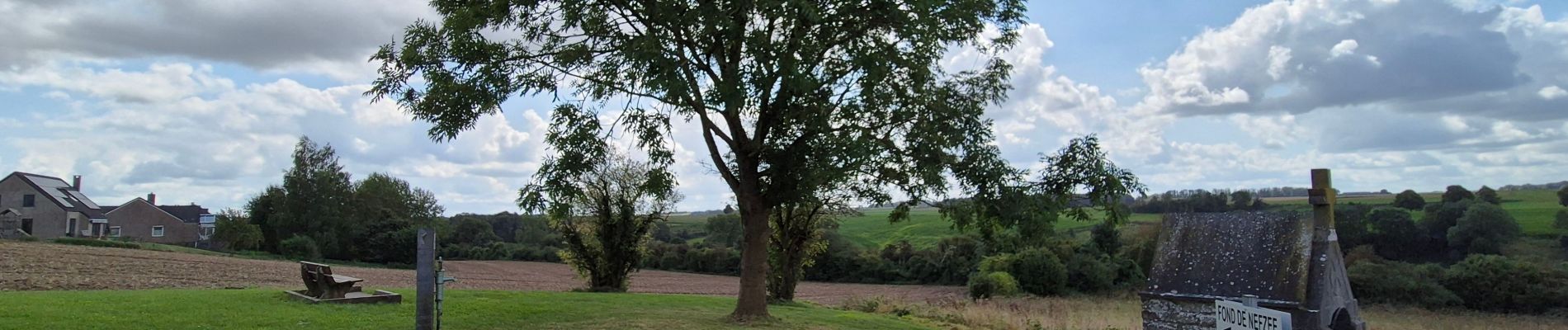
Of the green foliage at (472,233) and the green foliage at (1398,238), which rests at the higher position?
the green foliage at (472,233)

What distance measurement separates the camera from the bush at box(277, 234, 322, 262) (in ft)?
198

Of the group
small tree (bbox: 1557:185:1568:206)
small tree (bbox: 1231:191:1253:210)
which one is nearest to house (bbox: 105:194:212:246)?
small tree (bbox: 1231:191:1253:210)

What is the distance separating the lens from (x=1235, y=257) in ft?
49.9

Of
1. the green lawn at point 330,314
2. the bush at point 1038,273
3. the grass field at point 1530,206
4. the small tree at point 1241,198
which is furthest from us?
the small tree at point 1241,198

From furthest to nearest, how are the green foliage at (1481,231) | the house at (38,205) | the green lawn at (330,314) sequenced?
the house at (38,205) → the green foliage at (1481,231) → the green lawn at (330,314)

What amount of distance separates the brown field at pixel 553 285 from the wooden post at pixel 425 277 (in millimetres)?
15443

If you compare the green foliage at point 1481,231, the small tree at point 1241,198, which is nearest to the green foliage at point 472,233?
the small tree at point 1241,198

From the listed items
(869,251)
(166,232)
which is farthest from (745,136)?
(166,232)

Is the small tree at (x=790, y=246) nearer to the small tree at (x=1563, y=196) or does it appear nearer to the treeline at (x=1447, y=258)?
the treeline at (x=1447, y=258)

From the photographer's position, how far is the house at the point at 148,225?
8175 cm

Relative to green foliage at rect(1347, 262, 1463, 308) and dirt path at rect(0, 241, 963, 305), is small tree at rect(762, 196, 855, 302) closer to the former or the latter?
dirt path at rect(0, 241, 963, 305)

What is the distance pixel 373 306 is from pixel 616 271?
1640 centimetres

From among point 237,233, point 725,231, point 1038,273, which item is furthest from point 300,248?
point 1038,273

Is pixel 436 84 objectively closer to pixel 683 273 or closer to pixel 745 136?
pixel 745 136
